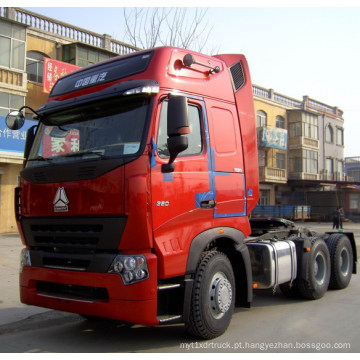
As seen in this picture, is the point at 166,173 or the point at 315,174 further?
the point at 315,174

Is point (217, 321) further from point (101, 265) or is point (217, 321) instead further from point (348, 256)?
point (348, 256)

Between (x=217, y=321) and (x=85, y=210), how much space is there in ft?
6.35

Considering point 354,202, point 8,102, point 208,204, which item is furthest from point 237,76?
point 354,202

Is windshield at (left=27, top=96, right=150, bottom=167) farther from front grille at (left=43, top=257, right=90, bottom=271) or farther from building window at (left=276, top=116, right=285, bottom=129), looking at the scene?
building window at (left=276, top=116, right=285, bottom=129)

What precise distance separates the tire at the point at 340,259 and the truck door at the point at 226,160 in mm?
3122

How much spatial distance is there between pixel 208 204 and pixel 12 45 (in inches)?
670

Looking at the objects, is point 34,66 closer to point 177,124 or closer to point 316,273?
point 316,273

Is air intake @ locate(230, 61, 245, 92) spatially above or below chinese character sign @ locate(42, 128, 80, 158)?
above

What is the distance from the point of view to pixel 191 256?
4.40 metres

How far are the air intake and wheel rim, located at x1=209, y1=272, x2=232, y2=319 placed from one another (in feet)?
8.35

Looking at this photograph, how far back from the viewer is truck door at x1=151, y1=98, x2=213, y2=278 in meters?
4.12

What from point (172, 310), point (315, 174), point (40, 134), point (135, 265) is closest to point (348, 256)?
point (172, 310)

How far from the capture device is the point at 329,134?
42062 mm

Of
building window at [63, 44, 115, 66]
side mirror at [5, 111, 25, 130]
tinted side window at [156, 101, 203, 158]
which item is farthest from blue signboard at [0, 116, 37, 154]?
tinted side window at [156, 101, 203, 158]
